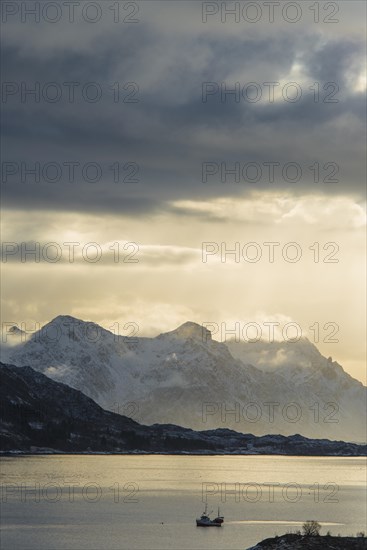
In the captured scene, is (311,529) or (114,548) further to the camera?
(114,548)

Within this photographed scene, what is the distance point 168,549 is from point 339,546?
63.8m

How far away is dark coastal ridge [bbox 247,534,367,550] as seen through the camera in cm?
13962

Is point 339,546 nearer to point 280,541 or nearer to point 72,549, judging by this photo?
point 280,541

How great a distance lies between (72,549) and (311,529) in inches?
2288

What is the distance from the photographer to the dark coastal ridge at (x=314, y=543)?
140 meters

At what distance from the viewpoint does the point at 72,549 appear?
19912 cm

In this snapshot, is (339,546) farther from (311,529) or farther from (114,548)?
(114,548)

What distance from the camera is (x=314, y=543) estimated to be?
463 ft

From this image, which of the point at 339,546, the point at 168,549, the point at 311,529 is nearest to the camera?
the point at 339,546

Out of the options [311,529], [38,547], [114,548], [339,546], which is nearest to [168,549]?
[114,548]

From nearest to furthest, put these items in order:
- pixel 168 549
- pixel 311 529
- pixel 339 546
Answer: pixel 339 546, pixel 311 529, pixel 168 549

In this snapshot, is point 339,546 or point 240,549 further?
point 240,549

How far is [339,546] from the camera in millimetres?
140625

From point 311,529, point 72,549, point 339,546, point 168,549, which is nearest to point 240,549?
point 168,549
